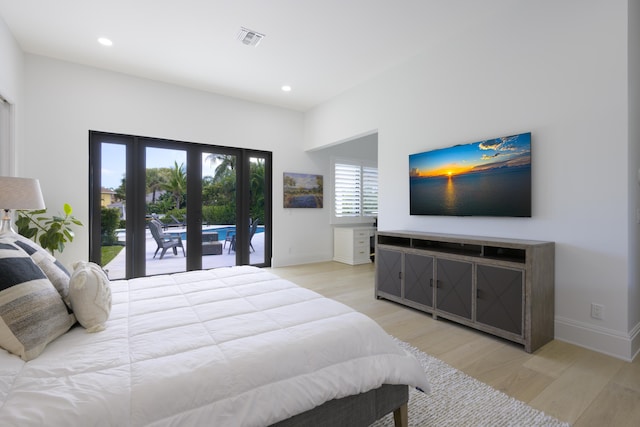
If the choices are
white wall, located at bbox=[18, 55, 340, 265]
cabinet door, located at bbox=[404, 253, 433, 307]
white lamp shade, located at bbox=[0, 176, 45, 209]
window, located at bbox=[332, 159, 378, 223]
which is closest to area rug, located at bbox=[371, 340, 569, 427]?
cabinet door, located at bbox=[404, 253, 433, 307]

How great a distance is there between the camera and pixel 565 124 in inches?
97.0

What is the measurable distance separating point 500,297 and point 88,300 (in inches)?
108

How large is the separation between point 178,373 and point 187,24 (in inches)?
129

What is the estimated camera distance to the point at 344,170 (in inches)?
248

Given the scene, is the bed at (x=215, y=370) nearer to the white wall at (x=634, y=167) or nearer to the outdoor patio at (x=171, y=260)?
the white wall at (x=634, y=167)

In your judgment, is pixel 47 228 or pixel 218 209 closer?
pixel 47 228

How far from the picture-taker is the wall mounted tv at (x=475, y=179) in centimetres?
270

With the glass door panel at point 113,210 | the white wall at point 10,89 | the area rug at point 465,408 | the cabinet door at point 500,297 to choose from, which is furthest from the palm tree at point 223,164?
the area rug at point 465,408

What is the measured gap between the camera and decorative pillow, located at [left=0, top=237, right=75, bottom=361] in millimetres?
1047

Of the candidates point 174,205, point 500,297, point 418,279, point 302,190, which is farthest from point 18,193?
point 302,190

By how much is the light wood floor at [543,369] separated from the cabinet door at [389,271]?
298mm

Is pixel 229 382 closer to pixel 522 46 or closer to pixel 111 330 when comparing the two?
pixel 111 330

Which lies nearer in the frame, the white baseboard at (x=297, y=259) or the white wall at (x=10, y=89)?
the white wall at (x=10, y=89)

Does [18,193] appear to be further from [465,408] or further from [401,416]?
[465,408]
